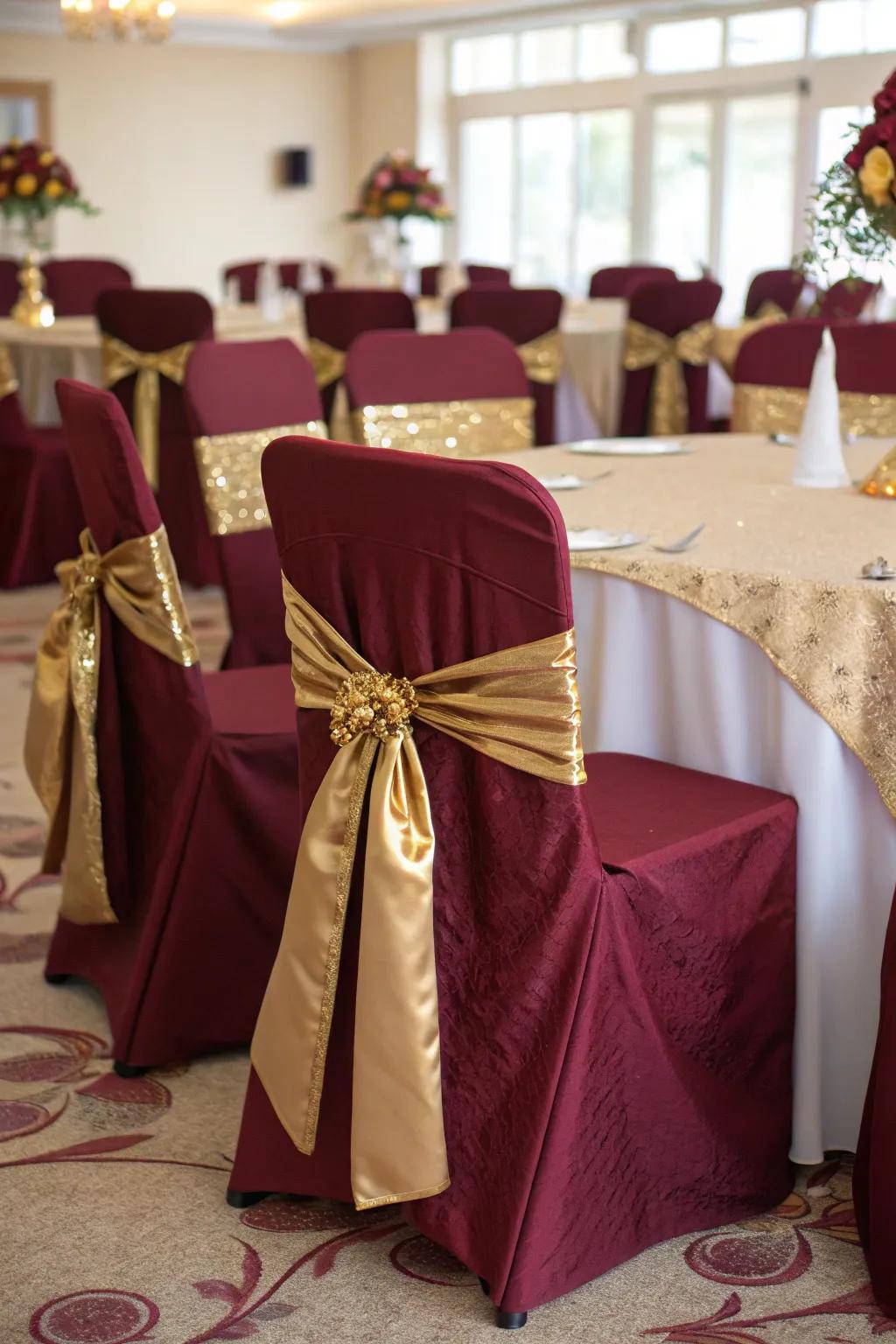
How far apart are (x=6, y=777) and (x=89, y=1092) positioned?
1.60m

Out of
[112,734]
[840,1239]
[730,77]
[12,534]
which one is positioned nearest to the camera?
[840,1239]

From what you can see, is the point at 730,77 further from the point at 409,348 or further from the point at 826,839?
the point at 826,839

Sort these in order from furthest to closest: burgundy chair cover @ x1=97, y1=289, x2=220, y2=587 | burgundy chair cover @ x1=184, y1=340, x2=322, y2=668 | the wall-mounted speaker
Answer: the wall-mounted speaker → burgundy chair cover @ x1=97, y1=289, x2=220, y2=587 → burgundy chair cover @ x1=184, y1=340, x2=322, y2=668

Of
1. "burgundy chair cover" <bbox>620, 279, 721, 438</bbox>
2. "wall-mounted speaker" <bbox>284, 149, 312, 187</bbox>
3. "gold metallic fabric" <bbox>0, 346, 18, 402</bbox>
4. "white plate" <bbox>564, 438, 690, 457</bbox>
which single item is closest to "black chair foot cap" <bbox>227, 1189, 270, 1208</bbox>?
"white plate" <bbox>564, 438, 690, 457</bbox>

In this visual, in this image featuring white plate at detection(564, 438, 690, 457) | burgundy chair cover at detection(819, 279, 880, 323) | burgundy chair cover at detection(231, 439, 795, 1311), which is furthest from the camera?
burgundy chair cover at detection(819, 279, 880, 323)

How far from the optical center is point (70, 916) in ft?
8.40

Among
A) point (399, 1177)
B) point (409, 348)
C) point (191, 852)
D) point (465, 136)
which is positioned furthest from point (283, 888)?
point (465, 136)

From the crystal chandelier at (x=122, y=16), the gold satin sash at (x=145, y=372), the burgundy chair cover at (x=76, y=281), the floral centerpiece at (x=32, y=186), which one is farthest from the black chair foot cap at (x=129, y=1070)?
the crystal chandelier at (x=122, y=16)

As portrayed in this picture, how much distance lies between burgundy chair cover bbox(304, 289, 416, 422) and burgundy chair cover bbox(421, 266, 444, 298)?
12.1 ft

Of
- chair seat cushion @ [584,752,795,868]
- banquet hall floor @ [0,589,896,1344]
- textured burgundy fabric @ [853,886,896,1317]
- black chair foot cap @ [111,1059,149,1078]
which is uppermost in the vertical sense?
chair seat cushion @ [584,752,795,868]

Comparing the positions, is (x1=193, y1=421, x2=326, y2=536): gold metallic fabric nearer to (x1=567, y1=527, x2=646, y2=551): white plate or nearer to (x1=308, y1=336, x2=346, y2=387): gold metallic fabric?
(x1=567, y1=527, x2=646, y2=551): white plate

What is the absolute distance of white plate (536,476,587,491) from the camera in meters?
2.78

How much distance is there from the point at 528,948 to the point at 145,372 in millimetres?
4063
